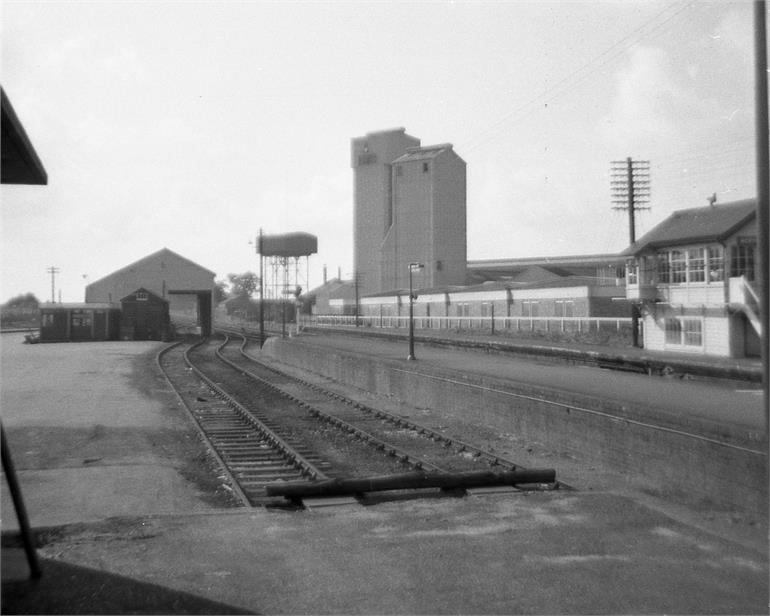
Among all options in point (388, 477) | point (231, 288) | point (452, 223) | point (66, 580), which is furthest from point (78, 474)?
point (231, 288)

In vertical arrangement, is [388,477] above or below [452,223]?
below

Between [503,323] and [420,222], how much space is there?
22.9 m

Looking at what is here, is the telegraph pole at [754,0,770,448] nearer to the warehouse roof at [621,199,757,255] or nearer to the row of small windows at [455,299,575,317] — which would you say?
the warehouse roof at [621,199,757,255]

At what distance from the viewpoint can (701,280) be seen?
59.4ft

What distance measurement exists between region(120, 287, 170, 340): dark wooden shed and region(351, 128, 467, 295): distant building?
57.8ft

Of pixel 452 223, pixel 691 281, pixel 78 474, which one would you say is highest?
pixel 452 223

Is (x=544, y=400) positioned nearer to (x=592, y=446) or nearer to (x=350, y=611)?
Result: (x=592, y=446)

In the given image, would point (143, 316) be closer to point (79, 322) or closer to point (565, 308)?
point (79, 322)

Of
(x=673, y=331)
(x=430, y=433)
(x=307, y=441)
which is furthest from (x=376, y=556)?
(x=673, y=331)

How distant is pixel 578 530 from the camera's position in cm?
786

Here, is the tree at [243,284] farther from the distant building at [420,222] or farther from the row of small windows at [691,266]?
the row of small windows at [691,266]

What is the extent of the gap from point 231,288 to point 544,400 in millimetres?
132744

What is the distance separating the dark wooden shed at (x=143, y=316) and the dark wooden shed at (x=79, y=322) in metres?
0.69

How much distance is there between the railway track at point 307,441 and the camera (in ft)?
39.0
